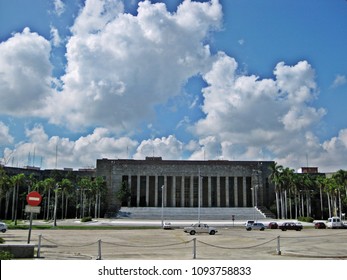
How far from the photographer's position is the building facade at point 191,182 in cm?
10444

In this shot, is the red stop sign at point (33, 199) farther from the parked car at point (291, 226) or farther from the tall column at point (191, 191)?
the tall column at point (191, 191)

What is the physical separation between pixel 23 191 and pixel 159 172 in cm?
3588

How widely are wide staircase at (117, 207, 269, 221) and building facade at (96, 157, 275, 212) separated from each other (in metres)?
6.28

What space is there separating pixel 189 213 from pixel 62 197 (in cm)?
2997

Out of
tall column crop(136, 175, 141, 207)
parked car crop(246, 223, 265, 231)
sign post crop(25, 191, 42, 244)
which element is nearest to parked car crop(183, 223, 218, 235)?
parked car crop(246, 223, 265, 231)

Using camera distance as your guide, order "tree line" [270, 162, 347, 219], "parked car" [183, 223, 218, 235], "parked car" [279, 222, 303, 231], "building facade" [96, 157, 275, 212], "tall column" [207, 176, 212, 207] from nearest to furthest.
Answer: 1. "parked car" [183, 223, 218, 235]
2. "parked car" [279, 222, 303, 231]
3. "tree line" [270, 162, 347, 219]
4. "tall column" [207, 176, 212, 207]
5. "building facade" [96, 157, 275, 212]

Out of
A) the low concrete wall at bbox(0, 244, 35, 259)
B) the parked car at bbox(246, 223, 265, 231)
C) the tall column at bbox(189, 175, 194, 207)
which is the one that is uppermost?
the tall column at bbox(189, 175, 194, 207)

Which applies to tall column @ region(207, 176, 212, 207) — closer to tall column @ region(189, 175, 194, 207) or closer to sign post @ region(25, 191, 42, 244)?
tall column @ region(189, 175, 194, 207)

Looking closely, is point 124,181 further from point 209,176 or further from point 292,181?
point 292,181

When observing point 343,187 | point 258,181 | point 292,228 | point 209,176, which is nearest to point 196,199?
point 209,176

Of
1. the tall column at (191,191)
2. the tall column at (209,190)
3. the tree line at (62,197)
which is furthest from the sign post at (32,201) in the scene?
the tall column at (209,190)

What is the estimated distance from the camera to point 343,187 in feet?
249

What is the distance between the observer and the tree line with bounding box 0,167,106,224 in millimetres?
87894

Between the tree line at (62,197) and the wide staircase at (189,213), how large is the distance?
26.5ft
